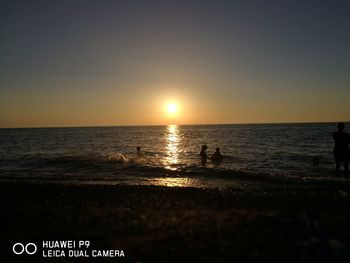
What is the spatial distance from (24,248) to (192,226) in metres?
3.66

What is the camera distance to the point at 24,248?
677 cm

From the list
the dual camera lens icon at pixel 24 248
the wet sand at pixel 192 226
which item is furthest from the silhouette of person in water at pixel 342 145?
the dual camera lens icon at pixel 24 248

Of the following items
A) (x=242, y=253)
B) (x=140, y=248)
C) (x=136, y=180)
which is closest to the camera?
(x=242, y=253)

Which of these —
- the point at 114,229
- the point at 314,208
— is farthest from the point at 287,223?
the point at 114,229

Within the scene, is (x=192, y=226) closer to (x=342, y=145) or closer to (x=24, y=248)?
(x=24, y=248)

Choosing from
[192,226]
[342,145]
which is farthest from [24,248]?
[342,145]

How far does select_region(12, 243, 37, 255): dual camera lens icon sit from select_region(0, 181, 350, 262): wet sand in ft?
0.52

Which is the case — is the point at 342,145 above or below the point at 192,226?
above

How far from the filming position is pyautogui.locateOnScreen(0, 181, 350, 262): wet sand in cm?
616

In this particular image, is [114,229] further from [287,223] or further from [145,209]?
[287,223]

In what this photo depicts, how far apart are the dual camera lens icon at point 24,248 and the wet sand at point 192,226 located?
0.52 feet

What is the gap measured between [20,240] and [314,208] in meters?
7.94

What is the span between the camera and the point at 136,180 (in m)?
21.0

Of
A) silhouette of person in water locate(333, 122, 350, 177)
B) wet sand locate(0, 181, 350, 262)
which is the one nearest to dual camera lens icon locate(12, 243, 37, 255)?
wet sand locate(0, 181, 350, 262)
